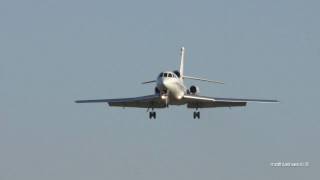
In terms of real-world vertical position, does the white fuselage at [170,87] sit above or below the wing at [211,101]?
above

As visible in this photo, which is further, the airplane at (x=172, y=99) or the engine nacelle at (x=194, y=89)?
the engine nacelle at (x=194, y=89)

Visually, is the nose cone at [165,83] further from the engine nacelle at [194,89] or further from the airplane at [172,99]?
the engine nacelle at [194,89]

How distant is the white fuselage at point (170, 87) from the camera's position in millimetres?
55594

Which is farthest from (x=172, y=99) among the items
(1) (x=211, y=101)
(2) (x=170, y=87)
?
(1) (x=211, y=101)

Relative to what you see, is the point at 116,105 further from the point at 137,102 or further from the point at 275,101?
the point at 275,101

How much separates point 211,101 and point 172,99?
4018mm

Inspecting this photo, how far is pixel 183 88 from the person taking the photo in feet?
190

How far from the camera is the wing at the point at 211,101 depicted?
192ft

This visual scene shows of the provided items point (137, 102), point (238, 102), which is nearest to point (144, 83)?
point (137, 102)

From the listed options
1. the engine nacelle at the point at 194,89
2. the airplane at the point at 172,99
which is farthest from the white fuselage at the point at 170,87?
the engine nacelle at the point at 194,89

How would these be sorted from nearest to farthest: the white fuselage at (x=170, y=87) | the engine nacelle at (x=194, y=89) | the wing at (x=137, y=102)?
the white fuselage at (x=170, y=87) < the wing at (x=137, y=102) < the engine nacelle at (x=194, y=89)

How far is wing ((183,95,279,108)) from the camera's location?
192ft

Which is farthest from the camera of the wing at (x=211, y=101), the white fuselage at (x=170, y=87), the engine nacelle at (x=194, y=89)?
the engine nacelle at (x=194, y=89)

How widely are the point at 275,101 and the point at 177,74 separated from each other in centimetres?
780
